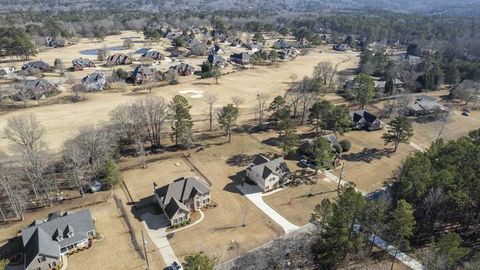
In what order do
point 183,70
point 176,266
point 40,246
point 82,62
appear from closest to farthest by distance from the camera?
point 40,246 → point 176,266 → point 183,70 → point 82,62

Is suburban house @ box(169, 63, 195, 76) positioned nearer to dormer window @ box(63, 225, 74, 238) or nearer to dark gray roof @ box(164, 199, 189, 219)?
dark gray roof @ box(164, 199, 189, 219)

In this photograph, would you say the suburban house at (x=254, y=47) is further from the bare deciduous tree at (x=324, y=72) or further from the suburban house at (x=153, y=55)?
the bare deciduous tree at (x=324, y=72)

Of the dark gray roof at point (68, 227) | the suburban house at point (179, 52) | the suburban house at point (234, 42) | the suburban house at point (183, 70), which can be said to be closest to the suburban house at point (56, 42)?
the suburban house at point (179, 52)

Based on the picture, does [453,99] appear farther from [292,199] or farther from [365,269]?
[365,269]

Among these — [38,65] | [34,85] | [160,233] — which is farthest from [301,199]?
[38,65]

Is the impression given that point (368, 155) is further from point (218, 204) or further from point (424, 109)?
point (218, 204)

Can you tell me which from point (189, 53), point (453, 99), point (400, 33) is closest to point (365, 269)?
point (453, 99)

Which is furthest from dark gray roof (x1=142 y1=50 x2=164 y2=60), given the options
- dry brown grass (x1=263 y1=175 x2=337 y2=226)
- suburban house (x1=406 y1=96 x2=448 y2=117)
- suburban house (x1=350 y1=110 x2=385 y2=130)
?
dry brown grass (x1=263 y1=175 x2=337 y2=226)
